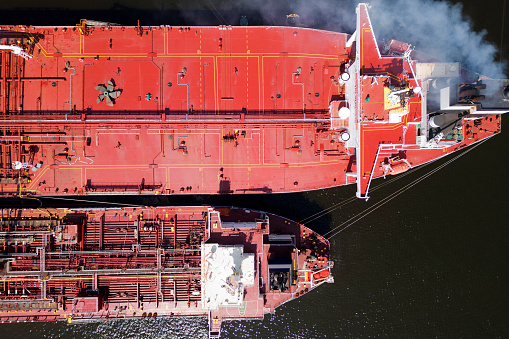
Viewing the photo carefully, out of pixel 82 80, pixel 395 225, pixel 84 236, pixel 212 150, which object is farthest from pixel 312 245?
pixel 82 80

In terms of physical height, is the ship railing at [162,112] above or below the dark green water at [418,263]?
above

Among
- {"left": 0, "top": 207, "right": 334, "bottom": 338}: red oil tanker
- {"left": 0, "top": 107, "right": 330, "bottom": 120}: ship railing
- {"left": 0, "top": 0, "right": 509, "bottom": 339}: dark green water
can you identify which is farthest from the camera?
{"left": 0, "top": 0, "right": 509, "bottom": 339}: dark green water

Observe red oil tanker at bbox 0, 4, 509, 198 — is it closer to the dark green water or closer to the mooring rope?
the mooring rope

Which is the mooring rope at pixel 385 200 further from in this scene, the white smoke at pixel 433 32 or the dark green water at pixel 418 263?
the white smoke at pixel 433 32

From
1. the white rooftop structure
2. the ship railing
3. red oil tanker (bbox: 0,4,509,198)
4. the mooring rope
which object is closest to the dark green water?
the mooring rope

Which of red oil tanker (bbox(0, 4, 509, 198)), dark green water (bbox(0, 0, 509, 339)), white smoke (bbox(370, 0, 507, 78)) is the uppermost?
white smoke (bbox(370, 0, 507, 78))

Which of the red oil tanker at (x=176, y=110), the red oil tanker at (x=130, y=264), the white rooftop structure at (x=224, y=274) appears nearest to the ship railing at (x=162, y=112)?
the red oil tanker at (x=176, y=110)

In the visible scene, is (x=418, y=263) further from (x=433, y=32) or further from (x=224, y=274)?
(x=433, y=32)
